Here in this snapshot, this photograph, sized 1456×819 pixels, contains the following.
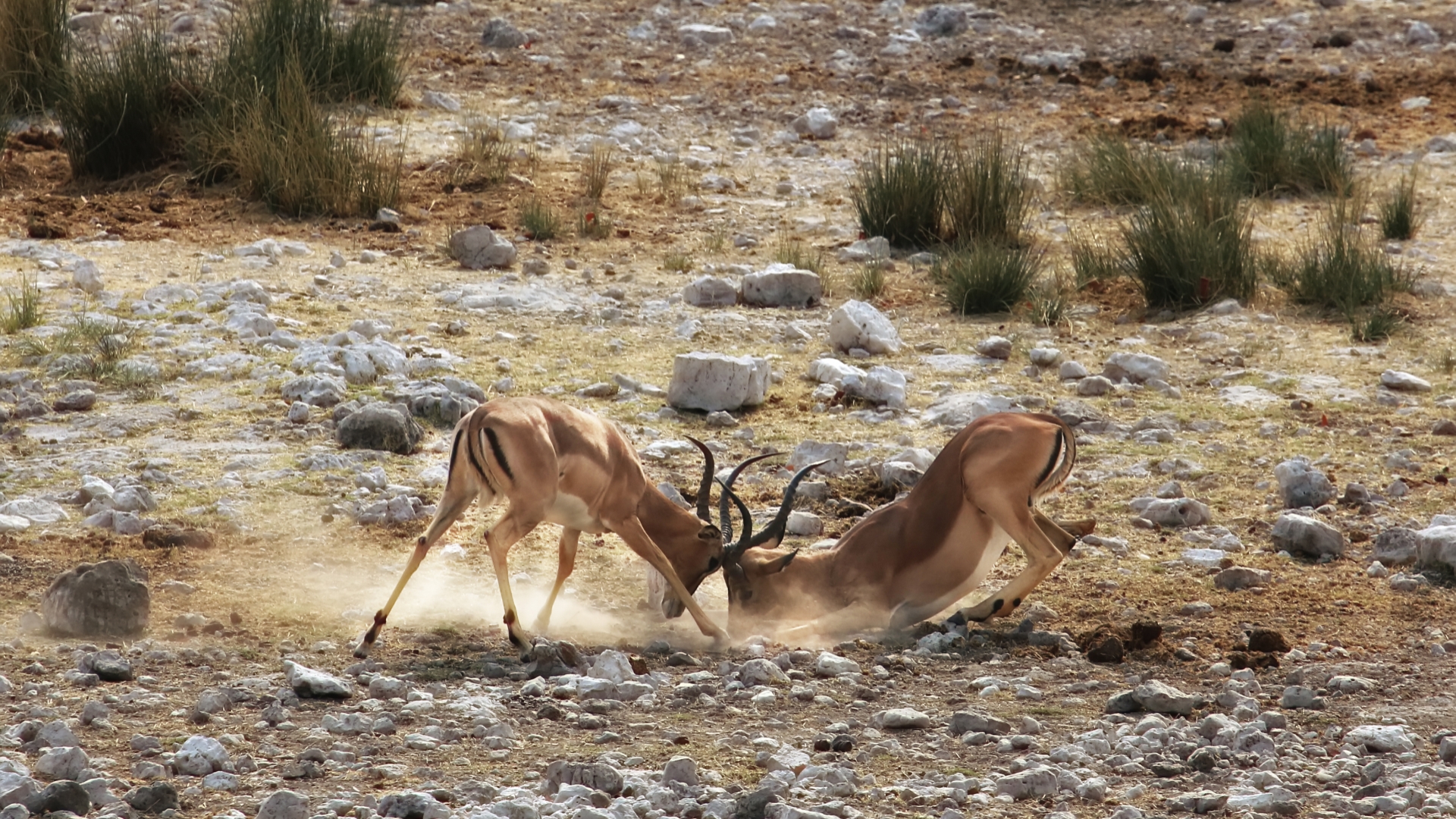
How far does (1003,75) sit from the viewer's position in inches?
695

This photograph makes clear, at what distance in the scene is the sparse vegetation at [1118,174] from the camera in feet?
42.0

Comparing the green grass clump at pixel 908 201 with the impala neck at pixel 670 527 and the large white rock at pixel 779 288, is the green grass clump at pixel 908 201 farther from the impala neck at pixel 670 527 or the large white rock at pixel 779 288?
the impala neck at pixel 670 527

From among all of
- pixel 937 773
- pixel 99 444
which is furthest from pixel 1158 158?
pixel 937 773

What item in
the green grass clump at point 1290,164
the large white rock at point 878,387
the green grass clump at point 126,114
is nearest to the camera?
the large white rock at point 878,387

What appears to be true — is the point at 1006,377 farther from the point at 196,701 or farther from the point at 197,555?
the point at 196,701

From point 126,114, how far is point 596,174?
3.45 meters

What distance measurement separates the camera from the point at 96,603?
5.86 meters

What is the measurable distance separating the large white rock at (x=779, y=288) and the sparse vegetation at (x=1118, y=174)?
2997 millimetres

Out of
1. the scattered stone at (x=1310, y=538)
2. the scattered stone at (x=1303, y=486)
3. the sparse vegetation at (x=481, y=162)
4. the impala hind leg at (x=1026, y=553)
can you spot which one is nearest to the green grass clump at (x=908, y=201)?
the sparse vegetation at (x=481, y=162)

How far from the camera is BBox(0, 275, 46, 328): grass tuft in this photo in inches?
373

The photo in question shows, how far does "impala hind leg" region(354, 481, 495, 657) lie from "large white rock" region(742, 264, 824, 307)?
4799mm

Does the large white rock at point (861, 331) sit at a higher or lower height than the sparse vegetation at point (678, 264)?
higher

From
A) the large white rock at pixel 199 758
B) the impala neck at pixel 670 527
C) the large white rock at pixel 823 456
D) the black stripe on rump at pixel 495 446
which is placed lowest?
the large white rock at pixel 823 456

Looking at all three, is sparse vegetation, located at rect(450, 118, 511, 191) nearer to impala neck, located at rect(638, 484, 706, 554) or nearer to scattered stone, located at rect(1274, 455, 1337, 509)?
impala neck, located at rect(638, 484, 706, 554)
